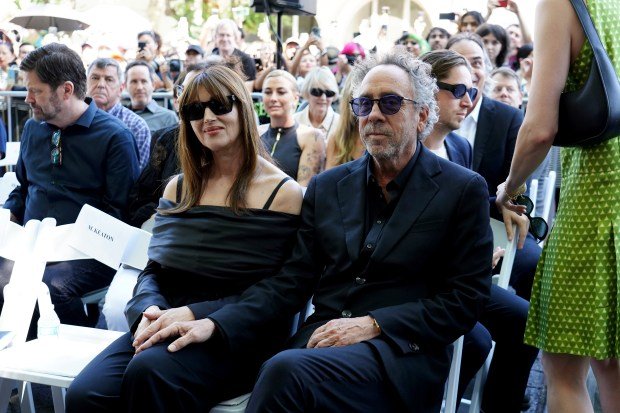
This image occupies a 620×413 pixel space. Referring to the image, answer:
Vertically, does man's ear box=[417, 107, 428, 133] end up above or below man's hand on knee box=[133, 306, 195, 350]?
above

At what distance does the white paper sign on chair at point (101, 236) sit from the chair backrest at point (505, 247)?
4.79 feet

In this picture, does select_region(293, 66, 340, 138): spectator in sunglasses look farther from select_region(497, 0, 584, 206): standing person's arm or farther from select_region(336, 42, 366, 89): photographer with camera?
select_region(497, 0, 584, 206): standing person's arm

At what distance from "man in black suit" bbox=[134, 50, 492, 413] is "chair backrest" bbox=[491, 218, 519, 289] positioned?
0.72 metres

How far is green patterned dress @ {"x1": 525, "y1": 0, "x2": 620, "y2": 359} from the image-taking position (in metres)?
2.61

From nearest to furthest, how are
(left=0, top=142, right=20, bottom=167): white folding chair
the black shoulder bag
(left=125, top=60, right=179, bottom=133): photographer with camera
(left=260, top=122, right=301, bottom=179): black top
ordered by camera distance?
the black shoulder bag
(left=260, top=122, right=301, bottom=179): black top
(left=0, top=142, right=20, bottom=167): white folding chair
(left=125, top=60, right=179, bottom=133): photographer with camera

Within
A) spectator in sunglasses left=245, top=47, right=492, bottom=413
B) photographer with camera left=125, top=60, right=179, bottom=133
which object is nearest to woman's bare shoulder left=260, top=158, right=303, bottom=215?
spectator in sunglasses left=245, top=47, right=492, bottom=413

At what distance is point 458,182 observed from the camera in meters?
2.93

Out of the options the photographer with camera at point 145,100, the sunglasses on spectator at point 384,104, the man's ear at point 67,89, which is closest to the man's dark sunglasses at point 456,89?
the sunglasses on spectator at point 384,104

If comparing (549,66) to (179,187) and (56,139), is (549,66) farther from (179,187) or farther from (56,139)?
(56,139)

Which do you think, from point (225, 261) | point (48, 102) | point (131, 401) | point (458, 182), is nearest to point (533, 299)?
point (458, 182)

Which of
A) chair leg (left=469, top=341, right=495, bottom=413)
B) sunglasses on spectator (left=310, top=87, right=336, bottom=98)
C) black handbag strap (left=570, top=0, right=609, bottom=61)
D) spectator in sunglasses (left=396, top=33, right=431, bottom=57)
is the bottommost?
chair leg (left=469, top=341, right=495, bottom=413)

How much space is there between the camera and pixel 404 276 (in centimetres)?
289

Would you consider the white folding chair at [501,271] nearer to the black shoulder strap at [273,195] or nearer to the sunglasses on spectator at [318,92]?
the black shoulder strap at [273,195]

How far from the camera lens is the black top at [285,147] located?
5.76 metres
